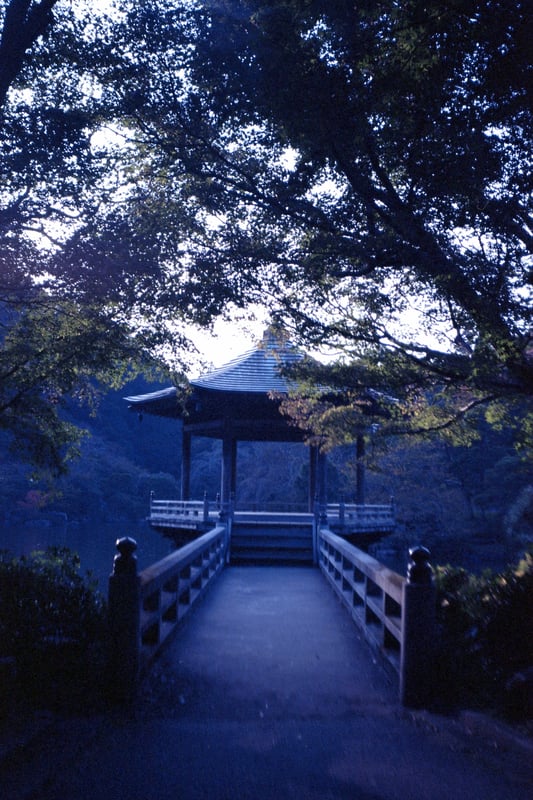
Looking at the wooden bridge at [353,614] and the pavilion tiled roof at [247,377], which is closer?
the wooden bridge at [353,614]

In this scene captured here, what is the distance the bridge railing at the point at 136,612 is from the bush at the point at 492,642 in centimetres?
227

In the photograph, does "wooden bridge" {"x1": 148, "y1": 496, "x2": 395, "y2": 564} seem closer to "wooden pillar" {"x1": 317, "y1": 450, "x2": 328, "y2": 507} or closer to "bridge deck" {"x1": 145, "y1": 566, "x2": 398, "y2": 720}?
"wooden pillar" {"x1": 317, "y1": 450, "x2": 328, "y2": 507}

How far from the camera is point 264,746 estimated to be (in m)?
3.94

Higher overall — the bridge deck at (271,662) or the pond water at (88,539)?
the bridge deck at (271,662)

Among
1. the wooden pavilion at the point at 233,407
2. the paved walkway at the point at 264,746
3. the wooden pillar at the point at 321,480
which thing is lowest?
the paved walkway at the point at 264,746

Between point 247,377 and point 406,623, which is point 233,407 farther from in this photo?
point 406,623

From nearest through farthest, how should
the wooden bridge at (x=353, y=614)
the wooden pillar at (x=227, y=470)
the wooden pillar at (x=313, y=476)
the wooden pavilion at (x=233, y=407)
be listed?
1. the wooden bridge at (x=353, y=614)
2. the wooden pavilion at (x=233, y=407)
3. the wooden pillar at (x=227, y=470)
4. the wooden pillar at (x=313, y=476)

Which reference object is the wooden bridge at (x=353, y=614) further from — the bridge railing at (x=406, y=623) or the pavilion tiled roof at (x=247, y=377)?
the pavilion tiled roof at (x=247, y=377)

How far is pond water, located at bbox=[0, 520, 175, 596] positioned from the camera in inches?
1000

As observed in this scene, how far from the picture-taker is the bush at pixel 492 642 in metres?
4.65

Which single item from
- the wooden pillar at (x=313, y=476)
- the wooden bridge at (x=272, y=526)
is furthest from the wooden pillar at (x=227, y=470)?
the wooden pillar at (x=313, y=476)

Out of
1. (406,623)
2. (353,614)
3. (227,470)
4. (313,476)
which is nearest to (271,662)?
(406,623)

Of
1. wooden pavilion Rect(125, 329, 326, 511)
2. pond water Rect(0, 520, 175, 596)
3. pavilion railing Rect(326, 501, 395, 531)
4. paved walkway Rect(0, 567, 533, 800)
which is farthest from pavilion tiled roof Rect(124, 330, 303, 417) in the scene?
paved walkway Rect(0, 567, 533, 800)

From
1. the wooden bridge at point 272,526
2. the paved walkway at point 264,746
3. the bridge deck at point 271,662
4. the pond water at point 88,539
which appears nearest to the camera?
the paved walkway at point 264,746
